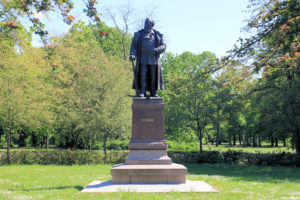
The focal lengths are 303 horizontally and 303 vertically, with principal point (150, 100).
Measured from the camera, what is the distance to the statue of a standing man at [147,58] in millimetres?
10406

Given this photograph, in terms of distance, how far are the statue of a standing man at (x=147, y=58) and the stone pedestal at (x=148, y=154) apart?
32.0 inches

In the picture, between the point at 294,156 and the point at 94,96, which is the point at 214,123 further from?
the point at 94,96

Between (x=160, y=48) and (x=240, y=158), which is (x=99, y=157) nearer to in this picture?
(x=240, y=158)

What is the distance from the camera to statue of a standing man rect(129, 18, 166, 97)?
10.4 m

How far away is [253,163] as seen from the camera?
1964cm

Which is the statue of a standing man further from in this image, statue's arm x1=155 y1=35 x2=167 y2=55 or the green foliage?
the green foliage


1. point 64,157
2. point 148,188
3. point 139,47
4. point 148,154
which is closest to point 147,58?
point 139,47

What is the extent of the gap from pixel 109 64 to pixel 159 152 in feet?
47.3

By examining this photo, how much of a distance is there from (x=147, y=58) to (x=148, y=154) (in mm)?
3299

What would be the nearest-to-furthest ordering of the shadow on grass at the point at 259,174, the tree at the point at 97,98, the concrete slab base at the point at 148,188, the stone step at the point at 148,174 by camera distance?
the concrete slab base at the point at 148,188 → the stone step at the point at 148,174 → the shadow on grass at the point at 259,174 → the tree at the point at 97,98

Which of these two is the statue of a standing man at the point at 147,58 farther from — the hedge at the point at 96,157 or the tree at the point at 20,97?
the tree at the point at 20,97

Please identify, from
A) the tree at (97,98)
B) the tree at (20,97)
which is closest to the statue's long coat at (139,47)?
the tree at (97,98)

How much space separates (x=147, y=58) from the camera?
10.5 metres

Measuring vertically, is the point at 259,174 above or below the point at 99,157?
below
